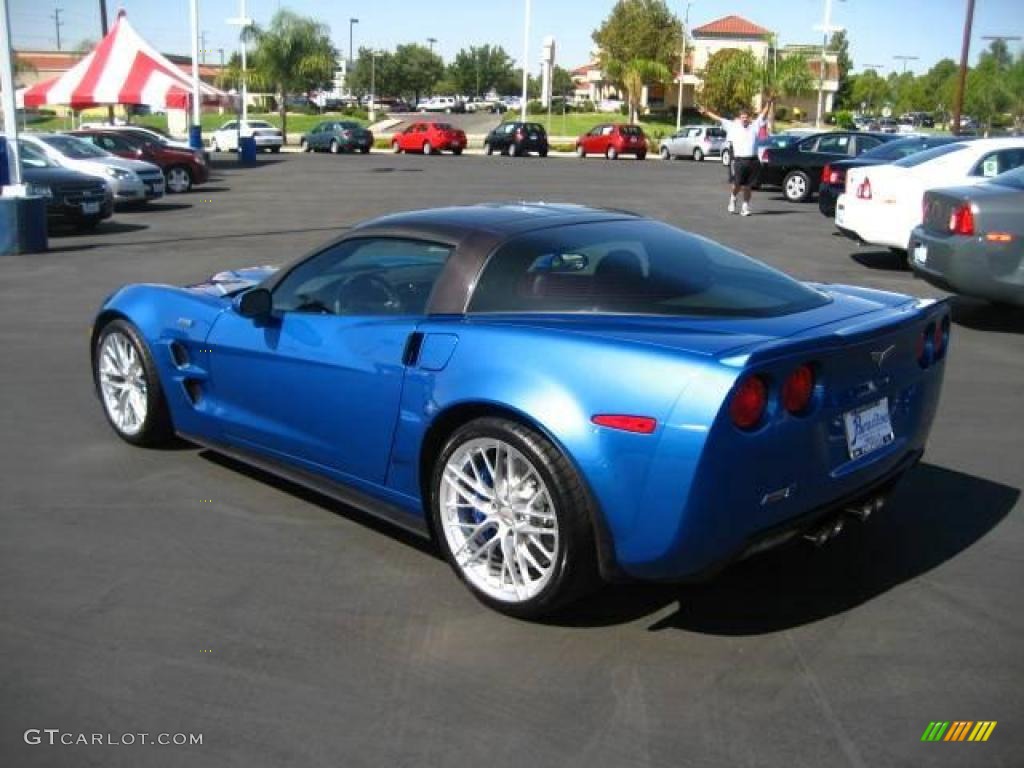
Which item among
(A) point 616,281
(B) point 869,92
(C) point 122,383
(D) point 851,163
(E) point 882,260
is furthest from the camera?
(B) point 869,92

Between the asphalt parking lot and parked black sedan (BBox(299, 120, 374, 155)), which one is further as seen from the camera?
parked black sedan (BBox(299, 120, 374, 155))

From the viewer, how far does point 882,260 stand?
1376 centimetres

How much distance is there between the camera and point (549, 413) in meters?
3.35

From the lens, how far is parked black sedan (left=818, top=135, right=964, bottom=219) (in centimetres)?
1666

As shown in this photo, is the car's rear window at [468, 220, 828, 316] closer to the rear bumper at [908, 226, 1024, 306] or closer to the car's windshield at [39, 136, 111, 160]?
the rear bumper at [908, 226, 1024, 306]

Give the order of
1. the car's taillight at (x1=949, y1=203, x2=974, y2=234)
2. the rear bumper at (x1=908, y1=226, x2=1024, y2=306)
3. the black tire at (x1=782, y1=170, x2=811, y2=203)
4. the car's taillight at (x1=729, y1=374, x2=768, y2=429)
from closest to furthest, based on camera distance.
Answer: the car's taillight at (x1=729, y1=374, x2=768, y2=429), the rear bumper at (x1=908, y1=226, x2=1024, y2=306), the car's taillight at (x1=949, y1=203, x2=974, y2=234), the black tire at (x1=782, y1=170, x2=811, y2=203)

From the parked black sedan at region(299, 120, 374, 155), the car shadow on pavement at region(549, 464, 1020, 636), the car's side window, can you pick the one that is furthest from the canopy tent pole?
the parked black sedan at region(299, 120, 374, 155)

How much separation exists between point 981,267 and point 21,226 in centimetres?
1115

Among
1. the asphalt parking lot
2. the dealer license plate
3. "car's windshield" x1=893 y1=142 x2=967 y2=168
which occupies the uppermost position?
"car's windshield" x1=893 y1=142 x2=967 y2=168

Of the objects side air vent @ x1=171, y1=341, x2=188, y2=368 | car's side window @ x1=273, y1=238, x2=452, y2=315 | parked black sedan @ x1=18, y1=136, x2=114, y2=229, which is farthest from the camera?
parked black sedan @ x1=18, y1=136, x2=114, y2=229

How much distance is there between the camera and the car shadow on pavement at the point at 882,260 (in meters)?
13.1

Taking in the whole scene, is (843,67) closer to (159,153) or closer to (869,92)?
(869,92)

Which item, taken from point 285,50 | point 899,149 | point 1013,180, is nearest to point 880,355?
point 1013,180

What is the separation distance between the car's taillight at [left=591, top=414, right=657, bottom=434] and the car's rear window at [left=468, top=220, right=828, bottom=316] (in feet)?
1.91
